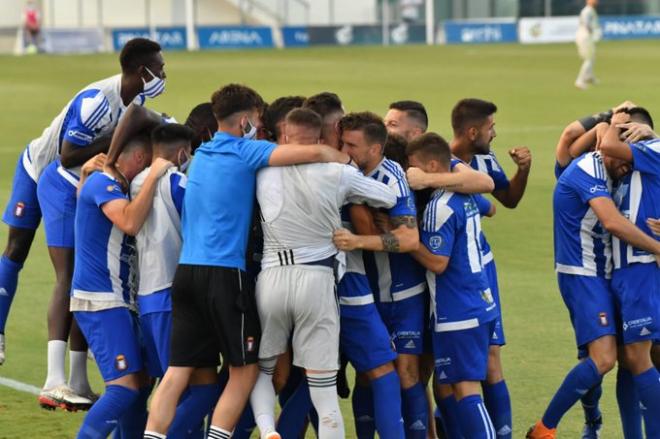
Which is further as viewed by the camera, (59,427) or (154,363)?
(59,427)

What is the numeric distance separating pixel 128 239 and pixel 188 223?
0.57m

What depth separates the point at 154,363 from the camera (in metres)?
7.56

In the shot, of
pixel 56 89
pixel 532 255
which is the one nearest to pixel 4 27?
pixel 56 89

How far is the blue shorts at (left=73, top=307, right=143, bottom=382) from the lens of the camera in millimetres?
7375

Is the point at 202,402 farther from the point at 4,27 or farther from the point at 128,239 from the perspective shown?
the point at 4,27

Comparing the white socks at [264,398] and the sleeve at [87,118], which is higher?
the sleeve at [87,118]

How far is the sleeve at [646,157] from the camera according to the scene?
7784 mm

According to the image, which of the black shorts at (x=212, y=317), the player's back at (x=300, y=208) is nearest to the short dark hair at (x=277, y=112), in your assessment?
the player's back at (x=300, y=208)

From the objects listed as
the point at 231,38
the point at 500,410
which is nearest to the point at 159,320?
the point at 500,410

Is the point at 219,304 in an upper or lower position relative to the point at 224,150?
lower

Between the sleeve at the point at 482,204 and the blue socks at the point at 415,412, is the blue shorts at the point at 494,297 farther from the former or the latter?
the blue socks at the point at 415,412

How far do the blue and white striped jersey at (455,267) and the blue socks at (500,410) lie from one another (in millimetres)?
590

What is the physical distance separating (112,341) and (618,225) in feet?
9.72

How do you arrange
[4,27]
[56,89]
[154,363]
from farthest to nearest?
1. [4,27]
2. [56,89]
3. [154,363]
